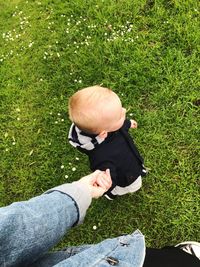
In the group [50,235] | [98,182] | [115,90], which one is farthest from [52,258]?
[115,90]

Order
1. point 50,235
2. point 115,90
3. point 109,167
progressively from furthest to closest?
1. point 115,90
2. point 109,167
3. point 50,235

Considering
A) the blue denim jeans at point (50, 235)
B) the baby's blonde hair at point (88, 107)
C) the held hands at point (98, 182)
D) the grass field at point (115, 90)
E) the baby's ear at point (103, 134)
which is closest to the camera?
the blue denim jeans at point (50, 235)

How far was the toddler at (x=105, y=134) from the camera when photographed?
9.59 ft

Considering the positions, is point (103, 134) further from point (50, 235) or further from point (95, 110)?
point (50, 235)

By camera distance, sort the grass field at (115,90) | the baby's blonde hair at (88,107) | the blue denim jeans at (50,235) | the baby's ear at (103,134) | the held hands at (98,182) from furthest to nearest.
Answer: the grass field at (115,90) < the baby's ear at (103,134) < the baby's blonde hair at (88,107) < the held hands at (98,182) < the blue denim jeans at (50,235)

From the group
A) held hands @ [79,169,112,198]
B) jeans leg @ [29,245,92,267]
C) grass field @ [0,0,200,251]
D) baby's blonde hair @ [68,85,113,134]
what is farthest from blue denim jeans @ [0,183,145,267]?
grass field @ [0,0,200,251]

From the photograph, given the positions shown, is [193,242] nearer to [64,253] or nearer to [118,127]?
[118,127]

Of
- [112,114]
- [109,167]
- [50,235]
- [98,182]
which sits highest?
[50,235]

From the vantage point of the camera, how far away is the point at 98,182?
9.34 feet

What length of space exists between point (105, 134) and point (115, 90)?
4.15ft

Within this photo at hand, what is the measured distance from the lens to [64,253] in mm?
2465

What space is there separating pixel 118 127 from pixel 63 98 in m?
1.40

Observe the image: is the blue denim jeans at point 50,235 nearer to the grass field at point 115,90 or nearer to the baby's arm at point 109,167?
the baby's arm at point 109,167

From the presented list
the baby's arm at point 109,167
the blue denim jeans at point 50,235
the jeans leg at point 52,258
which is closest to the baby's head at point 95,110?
the baby's arm at point 109,167
